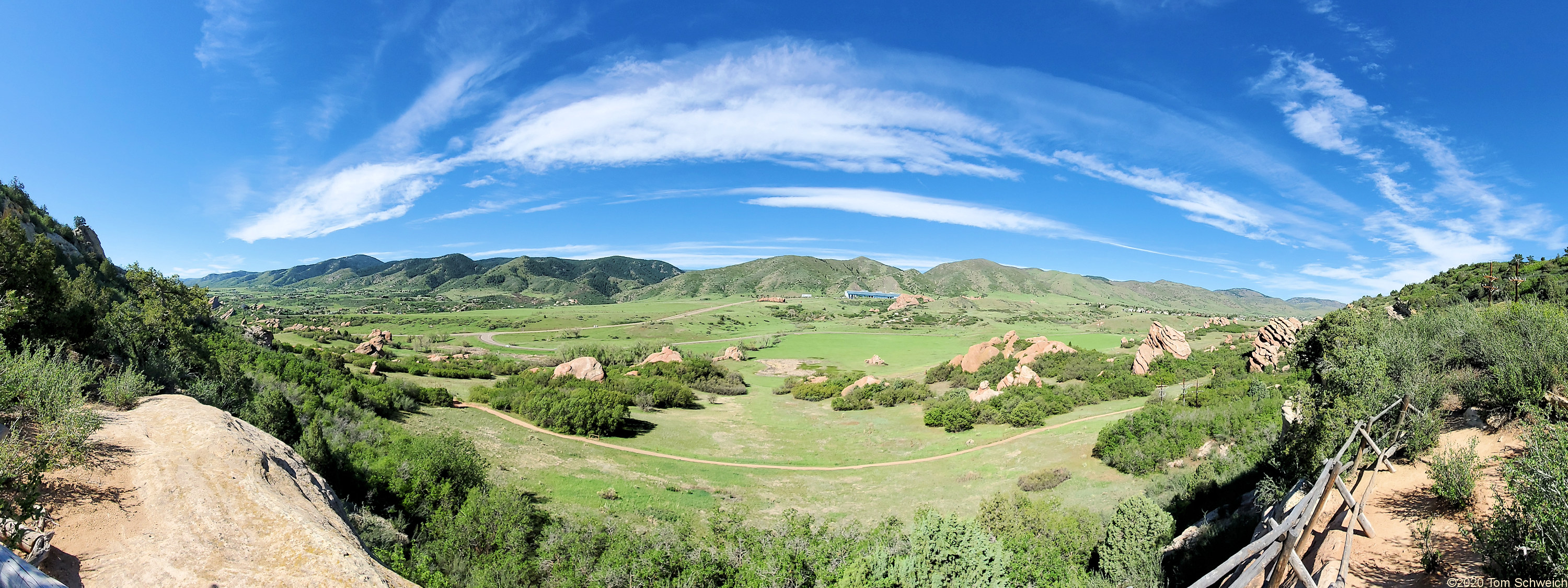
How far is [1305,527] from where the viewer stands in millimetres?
5031

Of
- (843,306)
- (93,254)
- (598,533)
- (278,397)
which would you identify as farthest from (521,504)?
(843,306)

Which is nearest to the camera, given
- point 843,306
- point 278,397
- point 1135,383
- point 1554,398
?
point 1554,398

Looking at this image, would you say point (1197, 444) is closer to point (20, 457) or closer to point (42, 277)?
point (20, 457)

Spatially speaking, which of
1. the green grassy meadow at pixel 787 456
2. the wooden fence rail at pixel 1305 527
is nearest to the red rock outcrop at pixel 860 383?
the green grassy meadow at pixel 787 456

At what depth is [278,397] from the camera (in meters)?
15.0

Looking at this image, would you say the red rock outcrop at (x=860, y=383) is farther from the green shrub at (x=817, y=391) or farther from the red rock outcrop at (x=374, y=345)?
the red rock outcrop at (x=374, y=345)

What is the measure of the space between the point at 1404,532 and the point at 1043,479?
11010 millimetres

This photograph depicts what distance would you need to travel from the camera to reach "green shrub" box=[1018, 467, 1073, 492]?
17.0m

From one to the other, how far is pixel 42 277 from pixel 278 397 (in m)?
5.34

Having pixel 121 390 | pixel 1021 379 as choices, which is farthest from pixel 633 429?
pixel 1021 379

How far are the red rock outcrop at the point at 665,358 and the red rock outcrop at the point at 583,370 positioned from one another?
7879 millimetres

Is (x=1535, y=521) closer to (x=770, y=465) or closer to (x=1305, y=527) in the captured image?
(x=1305, y=527)

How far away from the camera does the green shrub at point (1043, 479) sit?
17.0 m

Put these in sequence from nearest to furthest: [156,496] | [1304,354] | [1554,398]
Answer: [156,496] < [1554,398] < [1304,354]
